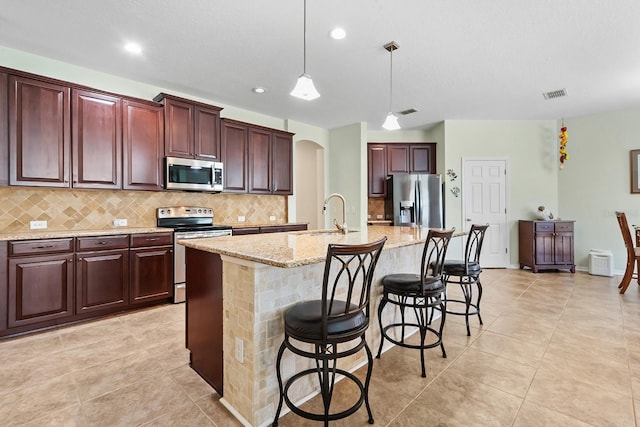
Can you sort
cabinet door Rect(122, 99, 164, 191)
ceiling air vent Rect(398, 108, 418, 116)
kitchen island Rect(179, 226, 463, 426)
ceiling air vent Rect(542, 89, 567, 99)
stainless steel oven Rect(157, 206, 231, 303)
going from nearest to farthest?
kitchen island Rect(179, 226, 463, 426)
cabinet door Rect(122, 99, 164, 191)
stainless steel oven Rect(157, 206, 231, 303)
ceiling air vent Rect(542, 89, 567, 99)
ceiling air vent Rect(398, 108, 418, 116)

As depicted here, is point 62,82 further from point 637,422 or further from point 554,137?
point 554,137

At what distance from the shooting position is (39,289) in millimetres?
2809

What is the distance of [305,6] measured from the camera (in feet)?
7.98

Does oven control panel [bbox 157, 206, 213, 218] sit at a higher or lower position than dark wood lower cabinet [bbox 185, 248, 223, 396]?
higher

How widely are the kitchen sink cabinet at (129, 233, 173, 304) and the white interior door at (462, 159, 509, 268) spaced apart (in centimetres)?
494

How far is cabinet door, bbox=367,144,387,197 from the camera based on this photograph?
615 cm

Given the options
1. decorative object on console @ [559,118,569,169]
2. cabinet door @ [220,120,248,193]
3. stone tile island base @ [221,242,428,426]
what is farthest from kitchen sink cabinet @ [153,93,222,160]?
decorative object on console @ [559,118,569,169]

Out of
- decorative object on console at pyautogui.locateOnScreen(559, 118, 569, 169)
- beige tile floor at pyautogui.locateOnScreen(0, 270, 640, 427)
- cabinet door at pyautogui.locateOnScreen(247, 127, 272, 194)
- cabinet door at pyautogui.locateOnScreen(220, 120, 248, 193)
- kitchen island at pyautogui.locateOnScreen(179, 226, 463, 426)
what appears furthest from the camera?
decorative object on console at pyautogui.locateOnScreen(559, 118, 569, 169)

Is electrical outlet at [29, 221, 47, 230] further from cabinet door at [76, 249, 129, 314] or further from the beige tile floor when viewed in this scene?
the beige tile floor

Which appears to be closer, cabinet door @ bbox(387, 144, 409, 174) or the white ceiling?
the white ceiling

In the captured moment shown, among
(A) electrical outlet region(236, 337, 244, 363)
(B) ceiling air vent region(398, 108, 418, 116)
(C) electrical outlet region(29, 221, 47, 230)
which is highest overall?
(B) ceiling air vent region(398, 108, 418, 116)

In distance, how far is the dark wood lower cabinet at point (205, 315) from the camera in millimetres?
1873

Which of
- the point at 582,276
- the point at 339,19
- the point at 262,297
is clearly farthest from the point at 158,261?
the point at 582,276

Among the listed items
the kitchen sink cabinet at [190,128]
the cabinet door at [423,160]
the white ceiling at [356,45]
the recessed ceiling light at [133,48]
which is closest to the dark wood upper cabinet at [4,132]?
the white ceiling at [356,45]
